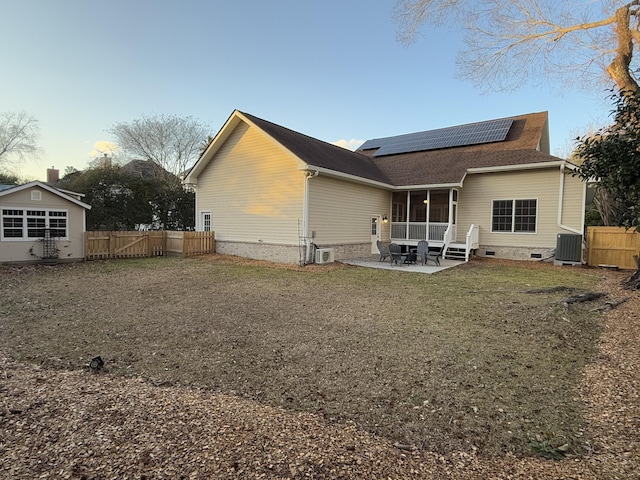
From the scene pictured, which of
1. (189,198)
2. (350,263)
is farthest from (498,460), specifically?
(189,198)

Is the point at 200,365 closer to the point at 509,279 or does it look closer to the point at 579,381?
the point at 579,381

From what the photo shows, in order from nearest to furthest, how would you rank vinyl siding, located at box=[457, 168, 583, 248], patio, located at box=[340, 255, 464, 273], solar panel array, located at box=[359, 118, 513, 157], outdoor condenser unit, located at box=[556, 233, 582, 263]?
patio, located at box=[340, 255, 464, 273] → outdoor condenser unit, located at box=[556, 233, 582, 263] → vinyl siding, located at box=[457, 168, 583, 248] → solar panel array, located at box=[359, 118, 513, 157]

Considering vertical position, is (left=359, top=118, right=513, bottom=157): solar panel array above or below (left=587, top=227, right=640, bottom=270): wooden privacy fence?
above

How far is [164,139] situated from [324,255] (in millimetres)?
26046

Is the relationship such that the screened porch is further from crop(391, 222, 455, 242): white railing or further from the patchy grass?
the patchy grass

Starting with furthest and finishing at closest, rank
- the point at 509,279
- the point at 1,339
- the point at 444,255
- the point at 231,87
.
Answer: the point at 231,87 < the point at 444,255 < the point at 509,279 < the point at 1,339

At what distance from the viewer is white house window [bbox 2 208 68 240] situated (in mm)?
12844

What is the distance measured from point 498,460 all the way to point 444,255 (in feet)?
46.0

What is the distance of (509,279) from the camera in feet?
34.3

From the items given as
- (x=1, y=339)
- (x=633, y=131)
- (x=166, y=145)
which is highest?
(x=166, y=145)

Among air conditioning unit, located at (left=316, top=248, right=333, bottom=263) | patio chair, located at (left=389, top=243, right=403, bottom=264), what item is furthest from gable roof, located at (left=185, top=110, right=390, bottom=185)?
patio chair, located at (left=389, top=243, right=403, bottom=264)

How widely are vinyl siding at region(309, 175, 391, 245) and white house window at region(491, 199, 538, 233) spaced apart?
5214 millimetres

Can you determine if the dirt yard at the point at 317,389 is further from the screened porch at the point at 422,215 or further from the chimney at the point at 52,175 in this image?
the chimney at the point at 52,175

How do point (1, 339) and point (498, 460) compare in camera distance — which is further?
point (1, 339)
